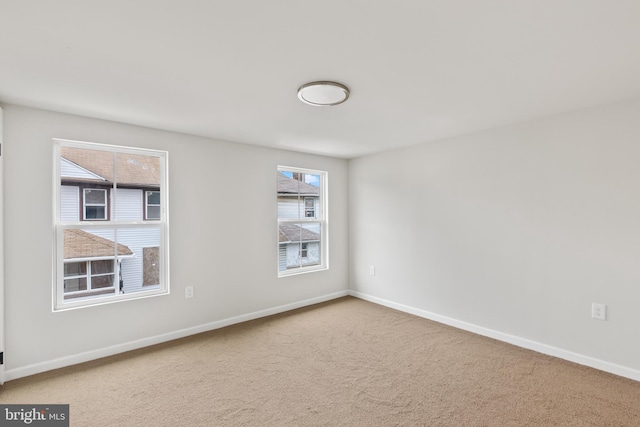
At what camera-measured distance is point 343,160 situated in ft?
15.7

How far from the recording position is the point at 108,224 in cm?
282

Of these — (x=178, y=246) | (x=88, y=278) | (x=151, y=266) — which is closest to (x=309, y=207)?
(x=178, y=246)

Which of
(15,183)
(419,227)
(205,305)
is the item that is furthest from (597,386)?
(15,183)

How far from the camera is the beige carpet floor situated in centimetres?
195

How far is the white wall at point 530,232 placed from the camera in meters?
2.42

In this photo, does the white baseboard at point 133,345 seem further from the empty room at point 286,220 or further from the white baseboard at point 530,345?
the white baseboard at point 530,345

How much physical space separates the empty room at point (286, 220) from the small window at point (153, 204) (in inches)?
0.8

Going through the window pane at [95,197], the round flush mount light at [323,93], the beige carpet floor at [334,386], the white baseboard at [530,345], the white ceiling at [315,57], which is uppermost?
the white ceiling at [315,57]

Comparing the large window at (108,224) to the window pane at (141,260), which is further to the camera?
the window pane at (141,260)

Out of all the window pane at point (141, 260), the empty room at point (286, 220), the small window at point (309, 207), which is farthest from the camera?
the small window at point (309, 207)

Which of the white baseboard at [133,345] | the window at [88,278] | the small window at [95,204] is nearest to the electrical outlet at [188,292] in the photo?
the white baseboard at [133,345]

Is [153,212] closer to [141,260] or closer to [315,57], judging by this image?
[141,260]

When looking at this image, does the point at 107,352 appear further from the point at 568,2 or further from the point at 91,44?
the point at 568,2

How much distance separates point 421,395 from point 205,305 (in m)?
2.40
